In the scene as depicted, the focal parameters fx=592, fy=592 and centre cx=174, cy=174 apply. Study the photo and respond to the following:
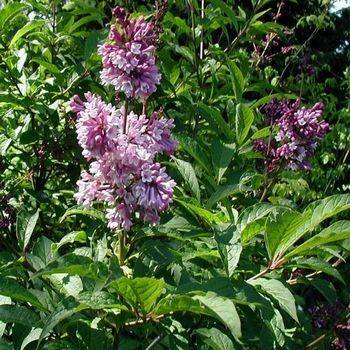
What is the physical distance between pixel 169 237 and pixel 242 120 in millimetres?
509

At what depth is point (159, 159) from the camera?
2.34 m

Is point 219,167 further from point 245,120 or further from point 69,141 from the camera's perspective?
point 69,141

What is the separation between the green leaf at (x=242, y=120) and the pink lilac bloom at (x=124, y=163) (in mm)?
532

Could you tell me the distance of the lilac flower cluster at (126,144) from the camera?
1.57 meters

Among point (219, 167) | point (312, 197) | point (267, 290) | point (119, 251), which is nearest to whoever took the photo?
point (267, 290)

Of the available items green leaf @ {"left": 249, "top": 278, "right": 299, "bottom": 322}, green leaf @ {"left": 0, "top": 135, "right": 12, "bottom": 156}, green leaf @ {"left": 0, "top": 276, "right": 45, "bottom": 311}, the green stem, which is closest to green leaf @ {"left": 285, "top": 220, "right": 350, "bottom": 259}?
green leaf @ {"left": 249, "top": 278, "right": 299, "bottom": 322}

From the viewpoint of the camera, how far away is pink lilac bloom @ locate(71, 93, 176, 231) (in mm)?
1565

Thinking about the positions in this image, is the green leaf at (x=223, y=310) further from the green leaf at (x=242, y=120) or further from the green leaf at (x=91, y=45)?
the green leaf at (x=91, y=45)

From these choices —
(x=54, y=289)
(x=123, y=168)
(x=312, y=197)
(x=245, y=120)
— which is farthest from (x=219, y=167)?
(x=312, y=197)

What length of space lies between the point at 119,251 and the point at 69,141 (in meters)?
1.02

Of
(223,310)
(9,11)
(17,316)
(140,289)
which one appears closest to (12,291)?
(17,316)

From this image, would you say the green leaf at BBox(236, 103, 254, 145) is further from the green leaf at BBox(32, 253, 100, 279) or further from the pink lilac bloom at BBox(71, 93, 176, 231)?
the green leaf at BBox(32, 253, 100, 279)

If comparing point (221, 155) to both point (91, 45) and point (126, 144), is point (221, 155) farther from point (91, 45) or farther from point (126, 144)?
point (91, 45)

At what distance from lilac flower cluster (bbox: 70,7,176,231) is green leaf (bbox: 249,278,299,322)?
0.33 m
